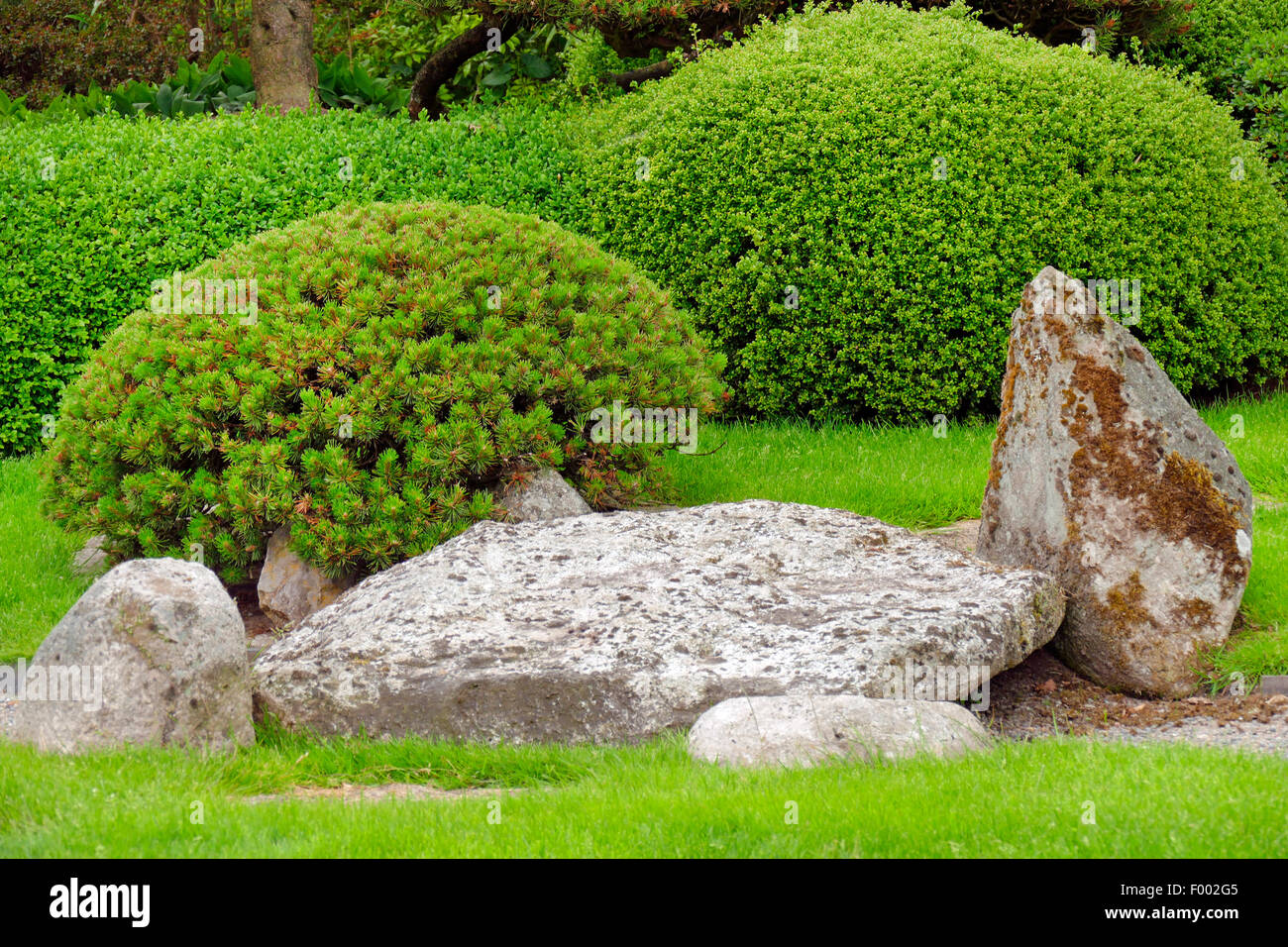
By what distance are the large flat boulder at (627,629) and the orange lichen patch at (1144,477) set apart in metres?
0.53

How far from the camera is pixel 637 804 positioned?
3.81m

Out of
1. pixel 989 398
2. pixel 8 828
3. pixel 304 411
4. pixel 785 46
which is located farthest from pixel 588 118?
pixel 8 828

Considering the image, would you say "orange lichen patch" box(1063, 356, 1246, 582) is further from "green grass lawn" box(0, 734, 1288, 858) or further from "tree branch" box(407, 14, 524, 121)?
"tree branch" box(407, 14, 524, 121)

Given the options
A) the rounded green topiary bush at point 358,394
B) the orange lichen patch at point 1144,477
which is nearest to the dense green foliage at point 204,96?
the rounded green topiary bush at point 358,394

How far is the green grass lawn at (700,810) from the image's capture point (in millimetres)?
3502

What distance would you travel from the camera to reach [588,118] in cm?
1069

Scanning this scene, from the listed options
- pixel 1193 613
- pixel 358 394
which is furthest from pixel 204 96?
pixel 1193 613

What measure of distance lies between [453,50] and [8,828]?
1140 centimetres

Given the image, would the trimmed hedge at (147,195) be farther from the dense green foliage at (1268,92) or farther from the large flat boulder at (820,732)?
the large flat boulder at (820,732)

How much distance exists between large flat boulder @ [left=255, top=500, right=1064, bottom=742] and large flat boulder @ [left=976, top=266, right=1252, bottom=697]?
0.27 meters
